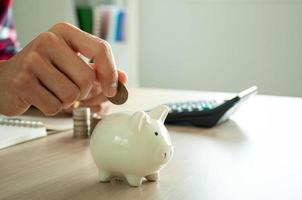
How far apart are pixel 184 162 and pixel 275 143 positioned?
186mm

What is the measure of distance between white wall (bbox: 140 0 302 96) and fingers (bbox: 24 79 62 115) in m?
1.87

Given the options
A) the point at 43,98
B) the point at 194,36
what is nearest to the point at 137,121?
the point at 43,98

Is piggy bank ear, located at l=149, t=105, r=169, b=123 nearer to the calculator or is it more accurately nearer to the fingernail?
the fingernail

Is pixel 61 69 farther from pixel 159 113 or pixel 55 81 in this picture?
pixel 159 113

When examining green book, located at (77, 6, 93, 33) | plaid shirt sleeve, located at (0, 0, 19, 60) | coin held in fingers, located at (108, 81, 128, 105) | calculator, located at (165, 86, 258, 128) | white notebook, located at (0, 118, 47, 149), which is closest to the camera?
coin held in fingers, located at (108, 81, 128, 105)

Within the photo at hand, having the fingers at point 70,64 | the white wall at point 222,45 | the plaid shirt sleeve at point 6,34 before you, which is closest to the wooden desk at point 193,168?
the fingers at point 70,64

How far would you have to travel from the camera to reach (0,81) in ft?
1.97

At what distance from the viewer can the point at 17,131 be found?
71cm

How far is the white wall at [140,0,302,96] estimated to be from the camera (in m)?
2.23

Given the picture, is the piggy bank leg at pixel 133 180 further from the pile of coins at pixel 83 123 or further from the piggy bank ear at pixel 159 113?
the pile of coins at pixel 83 123

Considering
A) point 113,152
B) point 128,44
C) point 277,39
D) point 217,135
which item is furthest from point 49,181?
point 128,44

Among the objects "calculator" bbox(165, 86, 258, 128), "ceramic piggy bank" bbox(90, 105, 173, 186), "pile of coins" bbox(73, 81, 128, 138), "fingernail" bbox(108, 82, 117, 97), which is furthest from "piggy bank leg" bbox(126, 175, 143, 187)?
"calculator" bbox(165, 86, 258, 128)

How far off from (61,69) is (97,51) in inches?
1.9

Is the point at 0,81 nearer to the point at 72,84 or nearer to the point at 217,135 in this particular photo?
the point at 72,84
